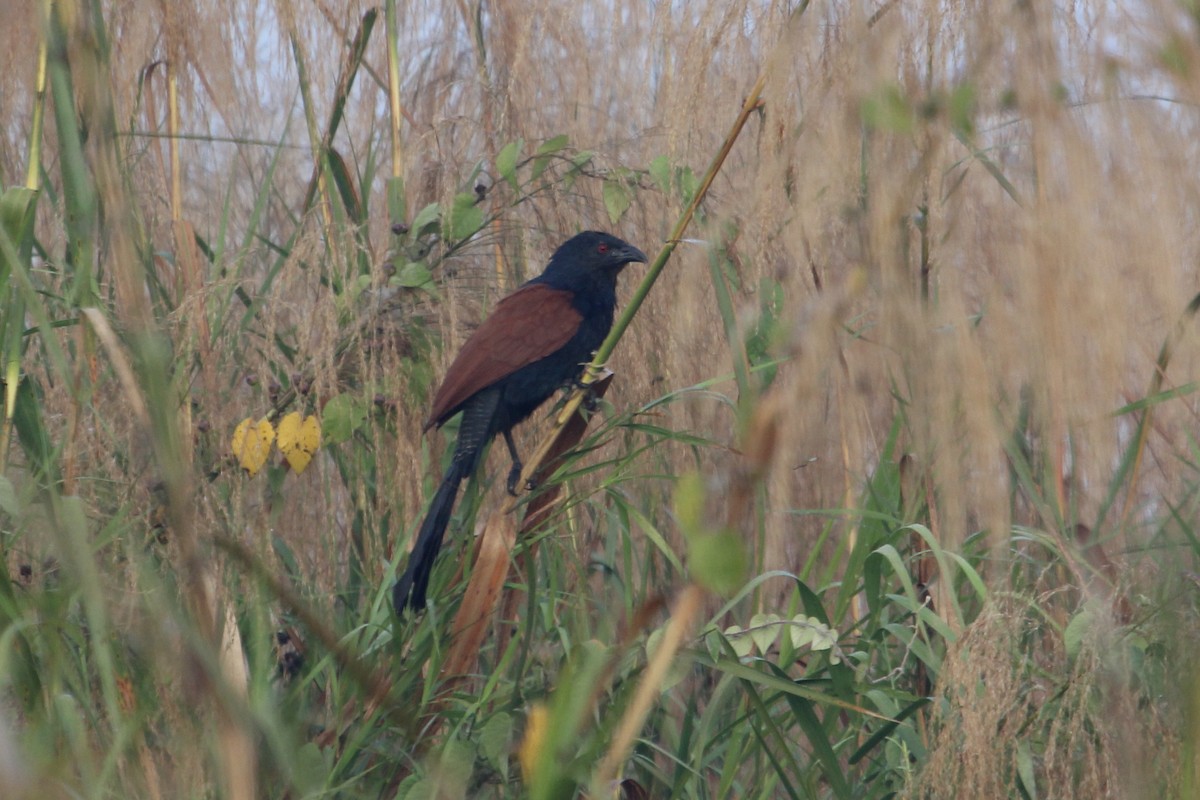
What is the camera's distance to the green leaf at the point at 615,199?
100.0 inches

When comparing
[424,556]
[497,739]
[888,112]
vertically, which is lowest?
[497,739]

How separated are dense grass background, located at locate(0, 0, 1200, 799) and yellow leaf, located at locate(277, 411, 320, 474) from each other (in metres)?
0.03

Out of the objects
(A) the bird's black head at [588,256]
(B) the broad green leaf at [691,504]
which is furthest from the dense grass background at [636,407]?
(A) the bird's black head at [588,256]

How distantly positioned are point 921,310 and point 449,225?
1.77m

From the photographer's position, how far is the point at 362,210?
2.81 m

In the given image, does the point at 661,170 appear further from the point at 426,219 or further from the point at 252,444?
the point at 252,444

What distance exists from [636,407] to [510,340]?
1.03 m

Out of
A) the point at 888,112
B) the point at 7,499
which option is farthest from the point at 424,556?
the point at 888,112

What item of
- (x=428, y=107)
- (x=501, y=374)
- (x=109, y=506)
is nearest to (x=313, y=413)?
(x=109, y=506)

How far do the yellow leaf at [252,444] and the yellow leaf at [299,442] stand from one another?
69mm

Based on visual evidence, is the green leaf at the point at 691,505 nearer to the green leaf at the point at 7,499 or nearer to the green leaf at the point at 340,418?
the green leaf at the point at 7,499

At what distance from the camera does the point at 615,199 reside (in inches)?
100

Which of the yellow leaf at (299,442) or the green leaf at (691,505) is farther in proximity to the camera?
the yellow leaf at (299,442)

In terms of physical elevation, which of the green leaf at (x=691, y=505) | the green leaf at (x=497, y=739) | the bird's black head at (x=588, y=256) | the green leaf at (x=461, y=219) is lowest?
the green leaf at (x=497, y=739)
